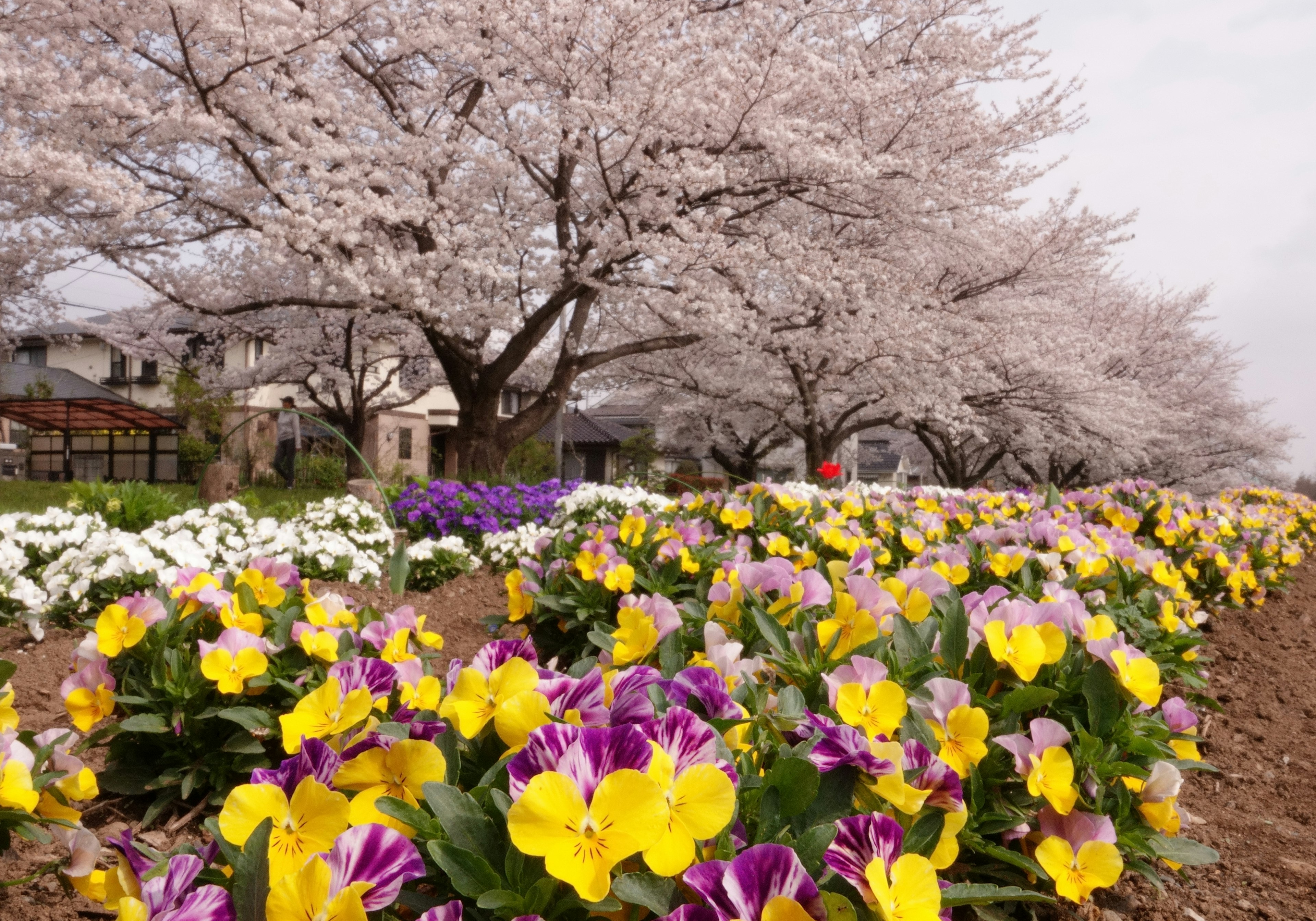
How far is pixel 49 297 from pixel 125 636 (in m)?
14.8

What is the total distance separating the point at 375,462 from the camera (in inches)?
988

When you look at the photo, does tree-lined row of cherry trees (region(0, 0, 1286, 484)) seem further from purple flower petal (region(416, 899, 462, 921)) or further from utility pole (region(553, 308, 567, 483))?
purple flower petal (region(416, 899, 462, 921))

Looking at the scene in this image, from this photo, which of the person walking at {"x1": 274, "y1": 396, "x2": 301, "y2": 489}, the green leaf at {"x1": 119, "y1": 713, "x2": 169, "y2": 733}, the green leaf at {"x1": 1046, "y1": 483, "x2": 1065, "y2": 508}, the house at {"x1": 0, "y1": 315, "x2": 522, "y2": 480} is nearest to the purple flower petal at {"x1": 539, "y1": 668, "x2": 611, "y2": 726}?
the green leaf at {"x1": 119, "y1": 713, "x2": 169, "y2": 733}

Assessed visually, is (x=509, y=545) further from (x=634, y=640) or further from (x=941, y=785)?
(x=941, y=785)

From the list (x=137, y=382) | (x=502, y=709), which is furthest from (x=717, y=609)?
(x=137, y=382)

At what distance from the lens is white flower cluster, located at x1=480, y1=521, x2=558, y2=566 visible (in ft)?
19.2

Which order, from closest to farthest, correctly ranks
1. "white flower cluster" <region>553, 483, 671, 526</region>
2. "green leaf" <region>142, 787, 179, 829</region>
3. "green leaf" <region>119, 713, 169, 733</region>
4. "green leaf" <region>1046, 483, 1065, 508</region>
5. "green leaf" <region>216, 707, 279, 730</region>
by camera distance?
"green leaf" <region>216, 707, 279, 730</region>, "green leaf" <region>119, 713, 169, 733</region>, "green leaf" <region>142, 787, 179, 829</region>, "green leaf" <region>1046, 483, 1065, 508</region>, "white flower cluster" <region>553, 483, 671, 526</region>

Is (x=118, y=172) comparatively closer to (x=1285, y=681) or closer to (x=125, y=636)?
(x=125, y=636)

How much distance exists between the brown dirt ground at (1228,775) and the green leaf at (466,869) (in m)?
1.25

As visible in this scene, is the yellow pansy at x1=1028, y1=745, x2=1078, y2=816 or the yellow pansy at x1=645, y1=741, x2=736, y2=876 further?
the yellow pansy at x1=1028, y1=745, x2=1078, y2=816

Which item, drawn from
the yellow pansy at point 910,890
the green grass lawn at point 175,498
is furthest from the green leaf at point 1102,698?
the green grass lawn at point 175,498

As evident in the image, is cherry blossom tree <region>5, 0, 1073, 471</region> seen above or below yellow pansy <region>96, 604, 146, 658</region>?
above

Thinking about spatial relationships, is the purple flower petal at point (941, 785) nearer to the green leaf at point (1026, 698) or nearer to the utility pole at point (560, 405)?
the green leaf at point (1026, 698)

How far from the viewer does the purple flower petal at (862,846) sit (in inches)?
34.1
